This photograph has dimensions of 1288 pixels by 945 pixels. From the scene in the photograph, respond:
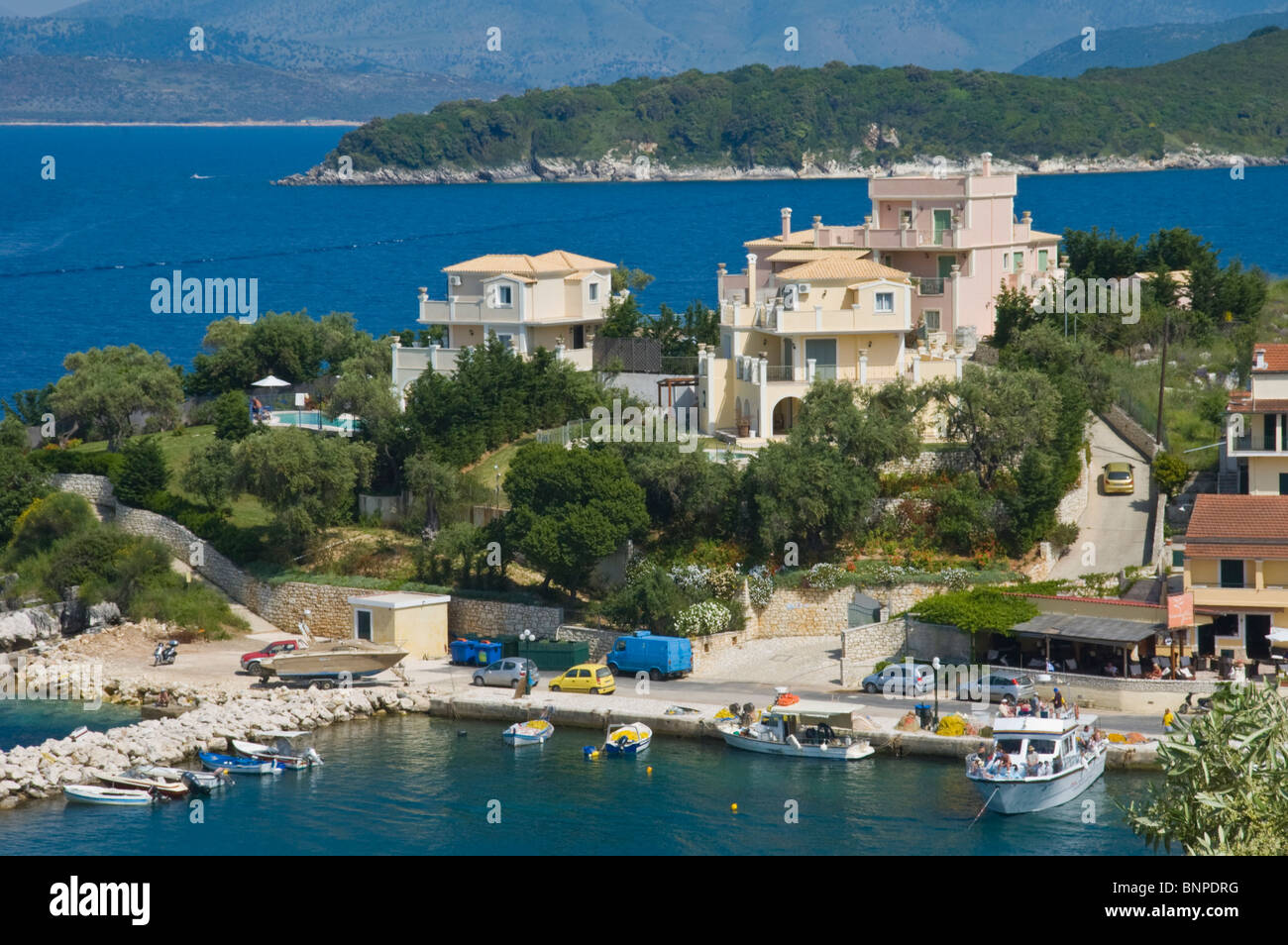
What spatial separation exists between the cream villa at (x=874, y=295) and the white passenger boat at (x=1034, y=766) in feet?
68.6

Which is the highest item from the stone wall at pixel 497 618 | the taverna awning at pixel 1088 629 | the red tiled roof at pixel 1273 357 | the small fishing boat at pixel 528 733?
the red tiled roof at pixel 1273 357

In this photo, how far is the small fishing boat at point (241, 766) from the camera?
41094mm

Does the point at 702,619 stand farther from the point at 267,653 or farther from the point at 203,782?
the point at 203,782

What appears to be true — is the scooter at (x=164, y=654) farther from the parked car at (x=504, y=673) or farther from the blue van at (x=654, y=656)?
the blue van at (x=654, y=656)

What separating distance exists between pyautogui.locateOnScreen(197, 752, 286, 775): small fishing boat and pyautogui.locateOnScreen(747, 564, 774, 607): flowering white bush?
46.9 feet

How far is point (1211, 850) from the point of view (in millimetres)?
23375

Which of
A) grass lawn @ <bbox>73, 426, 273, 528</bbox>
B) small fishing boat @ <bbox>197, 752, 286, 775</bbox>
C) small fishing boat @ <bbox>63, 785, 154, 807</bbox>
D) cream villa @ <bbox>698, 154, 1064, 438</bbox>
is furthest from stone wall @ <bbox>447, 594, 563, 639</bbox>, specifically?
small fishing boat @ <bbox>63, 785, 154, 807</bbox>

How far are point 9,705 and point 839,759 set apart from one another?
23464 millimetres

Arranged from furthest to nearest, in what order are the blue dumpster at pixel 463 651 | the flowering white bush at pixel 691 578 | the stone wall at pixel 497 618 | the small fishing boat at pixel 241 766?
the stone wall at pixel 497 618, the blue dumpster at pixel 463 651, the flowering white bush at pixel 691 578, the small fishing boat at pixel 241 766

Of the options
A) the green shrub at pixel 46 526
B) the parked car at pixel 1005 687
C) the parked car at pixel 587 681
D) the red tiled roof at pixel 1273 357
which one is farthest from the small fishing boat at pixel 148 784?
the red tiled roof at pixel 1273 357

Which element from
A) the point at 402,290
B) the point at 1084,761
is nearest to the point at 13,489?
the point at 1084,761

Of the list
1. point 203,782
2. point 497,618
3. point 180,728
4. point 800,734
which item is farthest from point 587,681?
point 203,782

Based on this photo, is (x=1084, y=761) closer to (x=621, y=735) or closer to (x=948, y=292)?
(x=621, y=735)
